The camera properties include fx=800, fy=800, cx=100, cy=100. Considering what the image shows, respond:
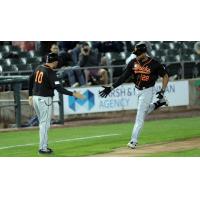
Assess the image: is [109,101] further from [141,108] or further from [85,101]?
[141,108]

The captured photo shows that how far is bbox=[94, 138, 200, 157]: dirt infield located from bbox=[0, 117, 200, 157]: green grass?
422 millimetres

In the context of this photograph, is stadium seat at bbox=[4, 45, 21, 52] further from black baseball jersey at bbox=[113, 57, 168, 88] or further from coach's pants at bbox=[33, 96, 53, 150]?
black baseball jersey at bbox=[113, 57, 168, 88]

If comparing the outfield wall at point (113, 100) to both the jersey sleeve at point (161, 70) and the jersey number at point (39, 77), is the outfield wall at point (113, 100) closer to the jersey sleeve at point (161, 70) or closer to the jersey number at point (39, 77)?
the jersey number at point (39, 77)

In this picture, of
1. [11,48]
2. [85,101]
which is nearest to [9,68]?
[11,48]

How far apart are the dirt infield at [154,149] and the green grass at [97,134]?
1.38 ft

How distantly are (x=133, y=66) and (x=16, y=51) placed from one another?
10032 millimetres

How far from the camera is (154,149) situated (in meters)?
17.7

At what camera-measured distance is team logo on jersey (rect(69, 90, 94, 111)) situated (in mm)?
24953

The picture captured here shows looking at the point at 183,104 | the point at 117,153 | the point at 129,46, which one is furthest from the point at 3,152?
the point at 129,46

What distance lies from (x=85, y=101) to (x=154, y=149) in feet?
25.6

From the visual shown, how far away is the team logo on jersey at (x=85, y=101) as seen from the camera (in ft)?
A: 81.9

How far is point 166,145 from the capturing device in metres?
18.4

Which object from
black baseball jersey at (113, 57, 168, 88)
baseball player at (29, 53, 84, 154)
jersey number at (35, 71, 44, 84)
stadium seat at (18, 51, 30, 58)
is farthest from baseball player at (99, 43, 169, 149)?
stadium seat at (18, 51, 30, 58)

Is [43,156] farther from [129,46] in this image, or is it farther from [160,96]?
[129,46]
